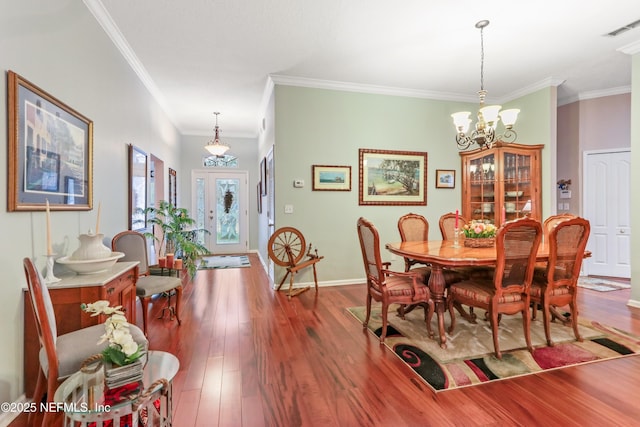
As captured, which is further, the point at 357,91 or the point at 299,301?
the point at 357,91

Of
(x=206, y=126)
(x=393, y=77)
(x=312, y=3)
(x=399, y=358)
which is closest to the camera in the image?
(x=399, y=358)

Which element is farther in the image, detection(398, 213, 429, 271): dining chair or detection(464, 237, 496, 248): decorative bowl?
detection(398, 213, 429, 271): dining chair

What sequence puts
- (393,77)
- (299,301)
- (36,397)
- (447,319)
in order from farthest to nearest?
(393,77)
(299,301)
(447,319)
(36,397)

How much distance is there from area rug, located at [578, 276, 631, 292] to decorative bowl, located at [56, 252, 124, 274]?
5.62 m


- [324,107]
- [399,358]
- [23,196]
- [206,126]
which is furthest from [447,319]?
[206,126]

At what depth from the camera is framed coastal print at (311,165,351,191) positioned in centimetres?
460

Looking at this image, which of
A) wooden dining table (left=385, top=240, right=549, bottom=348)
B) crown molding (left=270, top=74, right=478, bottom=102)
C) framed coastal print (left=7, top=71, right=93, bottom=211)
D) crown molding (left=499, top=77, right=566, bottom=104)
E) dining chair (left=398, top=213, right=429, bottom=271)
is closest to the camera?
framed coastal print (left=7, top=71, right=93, bottom=211)

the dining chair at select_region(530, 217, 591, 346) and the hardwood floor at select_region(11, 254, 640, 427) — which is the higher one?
the dining chair at select_region(530, 217, 591, 346)

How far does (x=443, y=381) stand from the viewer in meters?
2.06

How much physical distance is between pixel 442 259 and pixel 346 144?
271cm

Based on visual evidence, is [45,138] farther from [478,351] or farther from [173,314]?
[478,351]

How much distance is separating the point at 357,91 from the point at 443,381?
3.96 meters

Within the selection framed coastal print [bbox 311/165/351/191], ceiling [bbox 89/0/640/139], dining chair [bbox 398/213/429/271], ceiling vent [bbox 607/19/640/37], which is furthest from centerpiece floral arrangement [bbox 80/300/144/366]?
ceiling vent [bbox 607/19/640/37]

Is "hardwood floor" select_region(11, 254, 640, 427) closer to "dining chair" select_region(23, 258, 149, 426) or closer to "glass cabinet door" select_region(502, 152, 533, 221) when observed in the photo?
"dining chair" select_region(23, 258, 149, 426)
